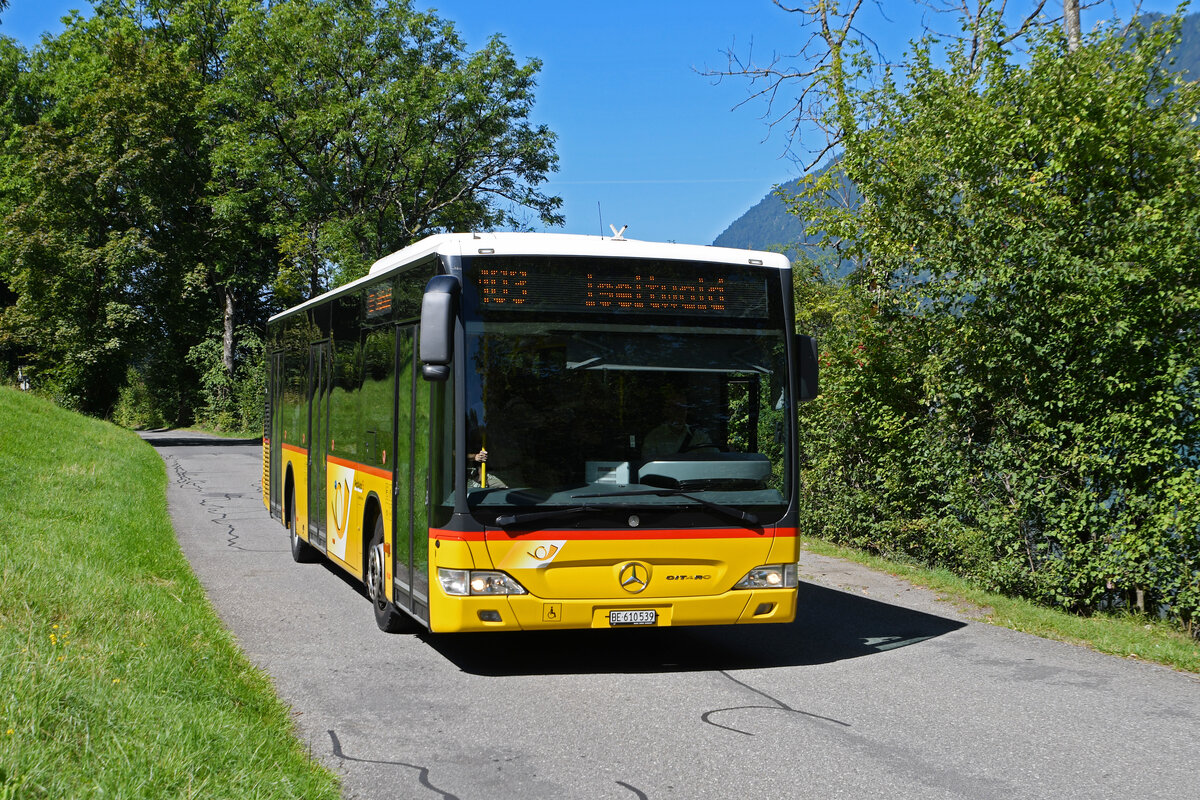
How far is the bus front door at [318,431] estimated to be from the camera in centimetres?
1166

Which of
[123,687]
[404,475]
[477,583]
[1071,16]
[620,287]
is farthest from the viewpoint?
[1071,16]

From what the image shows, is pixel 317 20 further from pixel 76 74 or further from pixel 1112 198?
pixel 1112 198

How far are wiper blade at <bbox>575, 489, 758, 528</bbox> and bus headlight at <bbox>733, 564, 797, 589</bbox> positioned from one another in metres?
0.32

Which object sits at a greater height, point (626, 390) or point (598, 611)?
point (626, 390)

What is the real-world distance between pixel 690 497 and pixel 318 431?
18.5 feet

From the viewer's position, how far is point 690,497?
7633 mm

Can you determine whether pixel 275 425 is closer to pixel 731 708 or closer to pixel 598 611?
pixel 598 611

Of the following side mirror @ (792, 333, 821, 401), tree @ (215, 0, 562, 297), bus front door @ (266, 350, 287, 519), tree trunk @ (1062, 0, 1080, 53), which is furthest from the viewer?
tree @ (215, 0, 562, 297)

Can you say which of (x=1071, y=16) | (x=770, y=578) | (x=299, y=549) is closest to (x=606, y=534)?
(x=770, y=578)

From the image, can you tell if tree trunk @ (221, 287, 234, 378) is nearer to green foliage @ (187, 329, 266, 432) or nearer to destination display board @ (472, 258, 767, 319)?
green foliage @ (187, 329, 266, 432)

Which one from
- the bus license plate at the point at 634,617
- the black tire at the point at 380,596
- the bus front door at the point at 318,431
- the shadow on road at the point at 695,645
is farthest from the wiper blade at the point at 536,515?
the bus front door at the point at 318,431

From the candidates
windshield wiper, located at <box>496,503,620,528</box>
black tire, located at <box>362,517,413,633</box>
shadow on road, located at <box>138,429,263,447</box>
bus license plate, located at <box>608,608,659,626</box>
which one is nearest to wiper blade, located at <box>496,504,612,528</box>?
windshield wiper, located at <box>496,503,620,528</box>

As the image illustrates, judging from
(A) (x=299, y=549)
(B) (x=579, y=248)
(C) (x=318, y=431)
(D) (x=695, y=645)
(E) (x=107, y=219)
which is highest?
(E) (x=107, y=219)

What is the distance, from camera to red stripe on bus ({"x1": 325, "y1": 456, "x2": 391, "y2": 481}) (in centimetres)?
897
